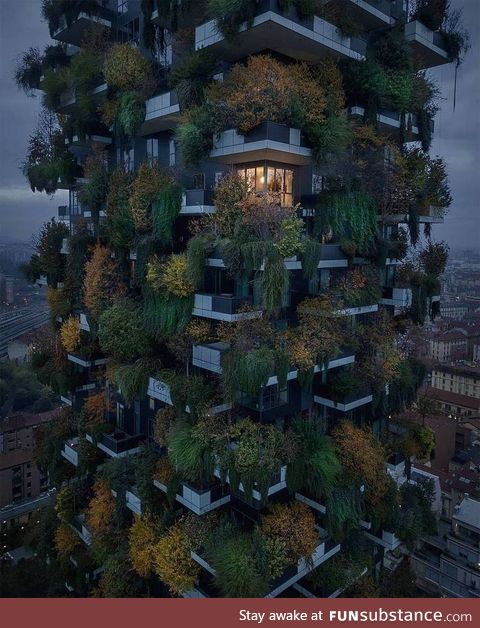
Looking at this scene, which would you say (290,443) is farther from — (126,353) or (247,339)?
(126,353)

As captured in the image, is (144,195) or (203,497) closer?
(203,497)

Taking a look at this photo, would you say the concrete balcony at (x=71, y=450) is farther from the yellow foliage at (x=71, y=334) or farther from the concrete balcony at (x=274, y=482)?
the concrete balcony at (x=274, y=482)

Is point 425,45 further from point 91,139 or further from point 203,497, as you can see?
point 203,497

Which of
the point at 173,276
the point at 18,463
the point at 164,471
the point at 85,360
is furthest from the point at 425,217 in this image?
the point at 18,463

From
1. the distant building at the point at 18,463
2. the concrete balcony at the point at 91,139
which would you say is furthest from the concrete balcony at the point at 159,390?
the distant building at the point at 18,463

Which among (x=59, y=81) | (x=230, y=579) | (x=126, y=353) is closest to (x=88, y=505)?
(x=126, y=353)

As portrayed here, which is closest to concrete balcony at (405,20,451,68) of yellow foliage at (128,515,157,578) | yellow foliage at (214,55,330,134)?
yellow foliage at (214,55,330,134)

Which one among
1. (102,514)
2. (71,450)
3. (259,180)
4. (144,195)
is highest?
(259,180)
